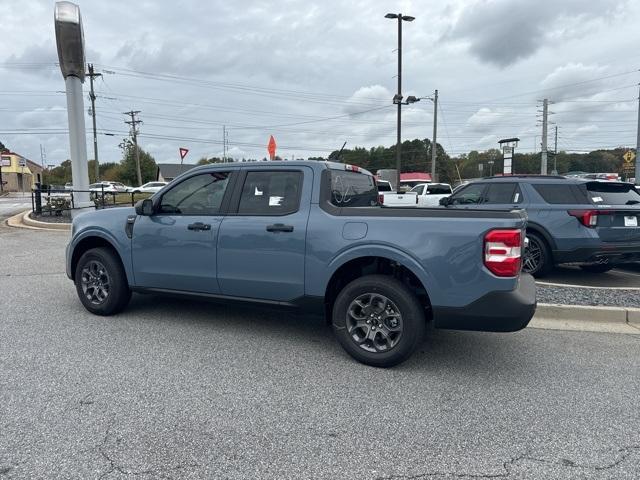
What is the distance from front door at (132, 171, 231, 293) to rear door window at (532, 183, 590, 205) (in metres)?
5.11

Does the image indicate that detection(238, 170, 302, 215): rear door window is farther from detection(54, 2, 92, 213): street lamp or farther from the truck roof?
detection(54, 2, 92, 213): street lamp

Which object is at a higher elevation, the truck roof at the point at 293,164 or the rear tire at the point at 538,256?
the truck roof at the point at 293,164

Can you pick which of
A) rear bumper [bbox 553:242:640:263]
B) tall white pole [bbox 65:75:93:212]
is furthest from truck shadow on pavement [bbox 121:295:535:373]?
tall white pole [bbox 65:75:93:212]

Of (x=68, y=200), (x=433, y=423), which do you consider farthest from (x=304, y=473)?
(x=68, y=200)

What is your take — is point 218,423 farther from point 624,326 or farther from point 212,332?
point 624,326

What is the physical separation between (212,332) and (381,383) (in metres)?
2.04

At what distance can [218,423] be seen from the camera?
3.10 m

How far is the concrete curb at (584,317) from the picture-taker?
5.25 m

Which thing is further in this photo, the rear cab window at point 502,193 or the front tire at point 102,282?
the rear cab window at point 502,193

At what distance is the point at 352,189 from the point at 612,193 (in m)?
4.65

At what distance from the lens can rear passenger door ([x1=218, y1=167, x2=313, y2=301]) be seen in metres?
4.31

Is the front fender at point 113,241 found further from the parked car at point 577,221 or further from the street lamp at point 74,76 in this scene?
the street lamp at point 74,76

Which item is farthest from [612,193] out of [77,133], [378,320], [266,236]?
[77,133]

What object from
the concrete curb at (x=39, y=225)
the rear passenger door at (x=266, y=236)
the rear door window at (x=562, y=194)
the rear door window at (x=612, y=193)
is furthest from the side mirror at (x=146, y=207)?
the concrete curb at (x=39, y=225)
